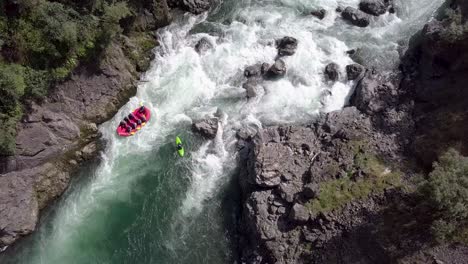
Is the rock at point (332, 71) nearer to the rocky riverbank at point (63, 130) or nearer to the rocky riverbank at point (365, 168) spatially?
the rocky riverbank at point (365, 168)

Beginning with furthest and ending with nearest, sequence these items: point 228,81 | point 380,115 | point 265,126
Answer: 1. point 228,81
2. point 265,126
3. point 380,115

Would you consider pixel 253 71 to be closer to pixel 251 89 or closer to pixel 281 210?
pixel 251 89

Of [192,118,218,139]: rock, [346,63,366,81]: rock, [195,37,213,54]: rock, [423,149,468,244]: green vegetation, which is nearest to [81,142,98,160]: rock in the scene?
[192,118,218,139]: rock

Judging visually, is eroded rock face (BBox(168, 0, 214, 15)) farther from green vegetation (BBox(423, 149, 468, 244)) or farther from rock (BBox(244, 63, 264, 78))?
green vegetation (BBox(423, 149, 468, 244))

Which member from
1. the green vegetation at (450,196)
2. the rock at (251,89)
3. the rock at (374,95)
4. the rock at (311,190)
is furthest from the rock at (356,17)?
the rock at (311,190)

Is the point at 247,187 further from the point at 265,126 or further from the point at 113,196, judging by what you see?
the point at 113,196

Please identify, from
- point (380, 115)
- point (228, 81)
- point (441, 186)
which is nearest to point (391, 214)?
point (441, 186)
